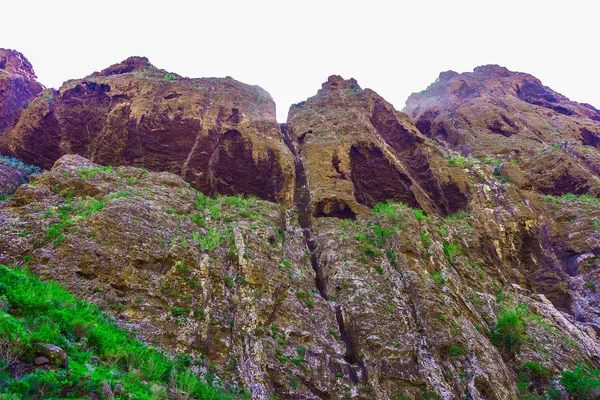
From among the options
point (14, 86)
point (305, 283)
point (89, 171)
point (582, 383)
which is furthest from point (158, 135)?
point (582, 383)

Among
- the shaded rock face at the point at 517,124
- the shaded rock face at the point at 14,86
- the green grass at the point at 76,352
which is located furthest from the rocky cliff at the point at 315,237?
the shaded rock face at the point at 14,86

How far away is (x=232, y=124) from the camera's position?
27031 millimetres

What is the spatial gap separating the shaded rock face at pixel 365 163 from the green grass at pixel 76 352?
13.2m

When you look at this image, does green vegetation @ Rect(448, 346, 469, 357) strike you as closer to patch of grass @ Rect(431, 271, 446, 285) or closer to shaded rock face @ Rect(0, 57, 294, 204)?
patch of grass @ Rect(431, 271, 446, 285)

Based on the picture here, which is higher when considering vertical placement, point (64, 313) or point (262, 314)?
point (262, 314)

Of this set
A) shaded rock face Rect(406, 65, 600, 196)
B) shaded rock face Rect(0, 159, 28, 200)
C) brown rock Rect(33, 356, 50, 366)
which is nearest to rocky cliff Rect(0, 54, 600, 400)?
shaded rock face Rect(406, 65, 600, 196)

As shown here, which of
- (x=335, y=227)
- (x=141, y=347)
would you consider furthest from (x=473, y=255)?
(x=141, y=347)

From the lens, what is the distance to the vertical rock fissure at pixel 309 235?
13898 millimetres

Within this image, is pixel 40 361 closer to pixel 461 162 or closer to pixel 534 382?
pixel 534 382

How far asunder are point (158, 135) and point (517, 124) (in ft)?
101

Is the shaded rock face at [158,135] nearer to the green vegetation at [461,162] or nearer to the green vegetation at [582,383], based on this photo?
the green vegetation at [461,162]

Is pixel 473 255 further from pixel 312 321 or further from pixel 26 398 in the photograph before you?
pixel 26 398

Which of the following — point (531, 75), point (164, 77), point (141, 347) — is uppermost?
point (531, 75)

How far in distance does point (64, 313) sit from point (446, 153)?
96.1ft
